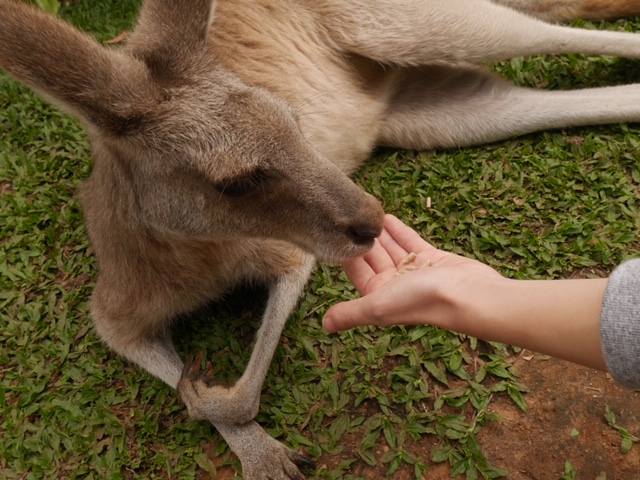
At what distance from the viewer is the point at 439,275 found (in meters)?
2.08

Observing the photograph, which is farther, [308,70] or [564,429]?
[308,70]

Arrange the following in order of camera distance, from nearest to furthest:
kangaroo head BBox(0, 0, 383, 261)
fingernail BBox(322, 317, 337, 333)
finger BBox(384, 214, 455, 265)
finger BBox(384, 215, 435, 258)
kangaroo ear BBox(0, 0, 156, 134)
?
kangaroo ear BBox(0, 0, 156, 134), kangaroo head BBox(0, 0, 383, 261), fingernail BBox(322, 317, 337, 333), finger BBox(384, 214, 455, 265), finger BBox(384, 215, 435, 258)

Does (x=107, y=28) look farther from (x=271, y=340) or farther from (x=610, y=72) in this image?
(x=610, y=72)

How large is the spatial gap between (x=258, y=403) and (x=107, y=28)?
375 centimetres

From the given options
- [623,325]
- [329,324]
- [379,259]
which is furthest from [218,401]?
[623,325]

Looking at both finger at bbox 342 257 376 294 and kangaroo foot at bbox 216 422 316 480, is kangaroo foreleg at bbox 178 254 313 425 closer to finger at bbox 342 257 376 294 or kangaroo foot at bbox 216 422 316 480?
kangaroo foot at bbox 216 422 316 480

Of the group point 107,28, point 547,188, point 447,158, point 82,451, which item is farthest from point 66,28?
point 107,28

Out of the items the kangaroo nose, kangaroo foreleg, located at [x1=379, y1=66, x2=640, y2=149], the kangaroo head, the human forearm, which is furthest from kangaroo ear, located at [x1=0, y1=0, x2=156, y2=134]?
kangaroo foreleg, located at [x1=379, y1=66, x2=640, y2=149]

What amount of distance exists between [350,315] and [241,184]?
26.2 inches

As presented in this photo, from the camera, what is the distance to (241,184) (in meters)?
2.25

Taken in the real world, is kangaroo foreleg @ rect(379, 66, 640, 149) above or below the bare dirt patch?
above

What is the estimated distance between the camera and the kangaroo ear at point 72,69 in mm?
1962

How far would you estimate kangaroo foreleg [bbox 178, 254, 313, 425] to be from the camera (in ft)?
8.58

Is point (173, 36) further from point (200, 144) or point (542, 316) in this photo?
point (542, 316)
